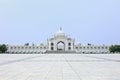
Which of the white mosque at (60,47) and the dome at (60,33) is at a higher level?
the dome at (60,33)

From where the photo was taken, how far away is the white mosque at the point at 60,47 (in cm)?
12144

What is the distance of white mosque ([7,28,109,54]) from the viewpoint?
398 feet

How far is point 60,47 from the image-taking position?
140000 mm
